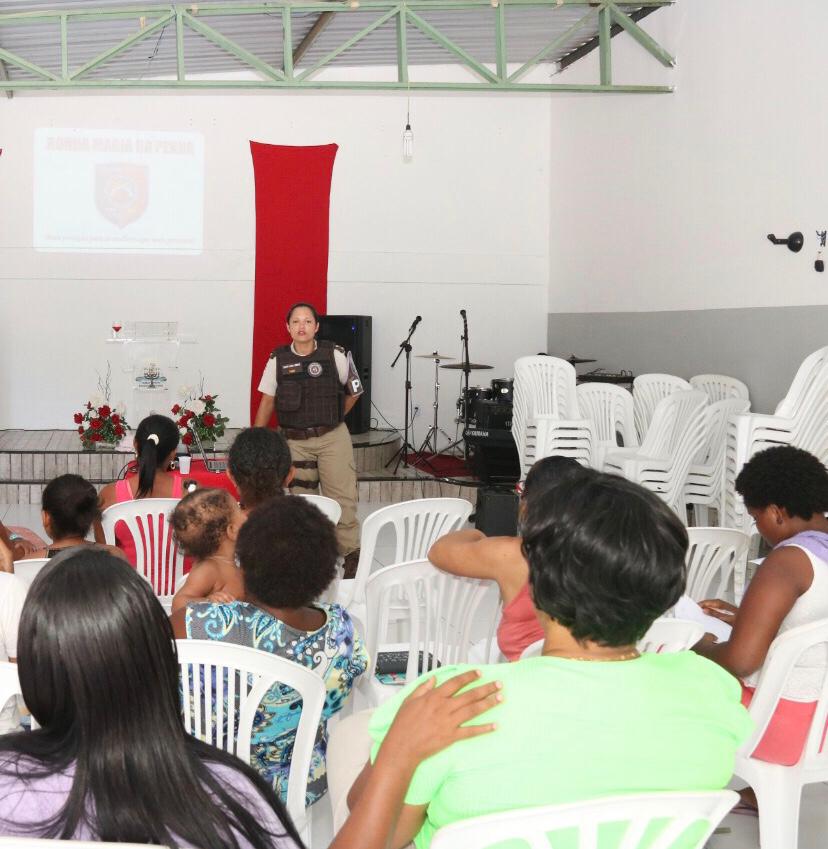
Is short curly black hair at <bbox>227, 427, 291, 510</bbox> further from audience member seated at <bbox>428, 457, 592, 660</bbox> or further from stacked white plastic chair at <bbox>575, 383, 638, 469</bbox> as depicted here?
stacked white plastic chair at <bbox>575, 383, 638, 469</bbox>

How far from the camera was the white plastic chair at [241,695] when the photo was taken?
69.7 inches

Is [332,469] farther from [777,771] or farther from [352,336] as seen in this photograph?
[352,336]

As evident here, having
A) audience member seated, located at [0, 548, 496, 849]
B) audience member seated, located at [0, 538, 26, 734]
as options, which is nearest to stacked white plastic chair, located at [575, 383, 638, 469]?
audience member seated, located at [0, 538, 26, 734]

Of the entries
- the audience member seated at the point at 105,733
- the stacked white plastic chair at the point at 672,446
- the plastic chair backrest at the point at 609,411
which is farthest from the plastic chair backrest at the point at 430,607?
the plastic chair backrest at the point at 609,411

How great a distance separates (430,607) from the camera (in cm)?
266

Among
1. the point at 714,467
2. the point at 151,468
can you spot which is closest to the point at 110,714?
the point at 151,468

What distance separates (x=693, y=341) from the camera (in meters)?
7.11

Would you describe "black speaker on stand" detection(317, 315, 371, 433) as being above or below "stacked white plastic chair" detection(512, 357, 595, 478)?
above

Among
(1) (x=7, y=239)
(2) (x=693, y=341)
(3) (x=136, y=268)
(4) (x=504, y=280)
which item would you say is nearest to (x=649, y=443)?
(2) (x=693, y=341)

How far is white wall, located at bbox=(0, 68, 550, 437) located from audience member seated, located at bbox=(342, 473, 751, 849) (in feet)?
27.5

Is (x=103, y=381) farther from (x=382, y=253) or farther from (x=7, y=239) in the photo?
(x=382, y=253)

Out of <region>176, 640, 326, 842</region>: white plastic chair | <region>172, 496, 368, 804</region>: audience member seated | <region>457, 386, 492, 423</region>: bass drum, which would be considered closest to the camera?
<region>176, 640, 326, 842</region>: white plastic chair

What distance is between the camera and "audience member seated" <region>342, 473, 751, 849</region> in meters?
1.18

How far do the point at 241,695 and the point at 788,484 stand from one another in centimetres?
150
